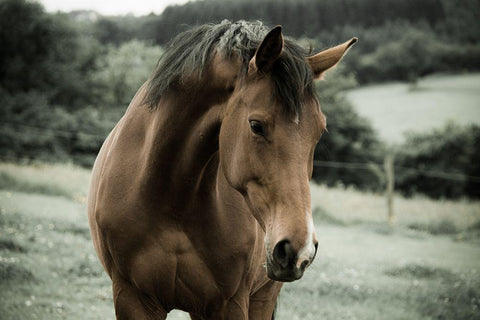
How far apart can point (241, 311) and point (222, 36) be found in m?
1.42

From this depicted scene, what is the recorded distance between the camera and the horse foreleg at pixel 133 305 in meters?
2.41

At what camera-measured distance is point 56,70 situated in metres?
28.4

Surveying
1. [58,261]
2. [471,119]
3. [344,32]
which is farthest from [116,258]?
[344,32]

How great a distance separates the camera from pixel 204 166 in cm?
228

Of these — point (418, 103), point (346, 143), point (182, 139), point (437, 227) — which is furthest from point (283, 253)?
point (418, 103)

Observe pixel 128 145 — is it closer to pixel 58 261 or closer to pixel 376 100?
pixel 58 261

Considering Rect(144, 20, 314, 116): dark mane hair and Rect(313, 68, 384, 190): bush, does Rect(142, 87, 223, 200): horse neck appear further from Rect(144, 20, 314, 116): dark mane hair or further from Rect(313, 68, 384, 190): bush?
Rect(313, 68, 384, 190): bush

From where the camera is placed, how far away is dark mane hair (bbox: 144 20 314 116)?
182 cm

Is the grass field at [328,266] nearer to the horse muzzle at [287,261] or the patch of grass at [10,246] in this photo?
the patch of grass at [10,246]

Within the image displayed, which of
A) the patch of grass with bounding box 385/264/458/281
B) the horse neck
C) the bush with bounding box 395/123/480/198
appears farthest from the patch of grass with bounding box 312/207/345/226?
the horse neck

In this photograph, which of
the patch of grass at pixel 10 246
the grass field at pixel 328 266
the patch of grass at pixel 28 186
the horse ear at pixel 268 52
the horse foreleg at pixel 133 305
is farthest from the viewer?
the patch of grass at pixel 28 186

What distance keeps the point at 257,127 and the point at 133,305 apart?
1.28 m

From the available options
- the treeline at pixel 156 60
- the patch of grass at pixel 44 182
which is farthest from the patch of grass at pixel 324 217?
the patch of grass at pixel 44 182

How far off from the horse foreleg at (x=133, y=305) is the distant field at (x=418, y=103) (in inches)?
989
